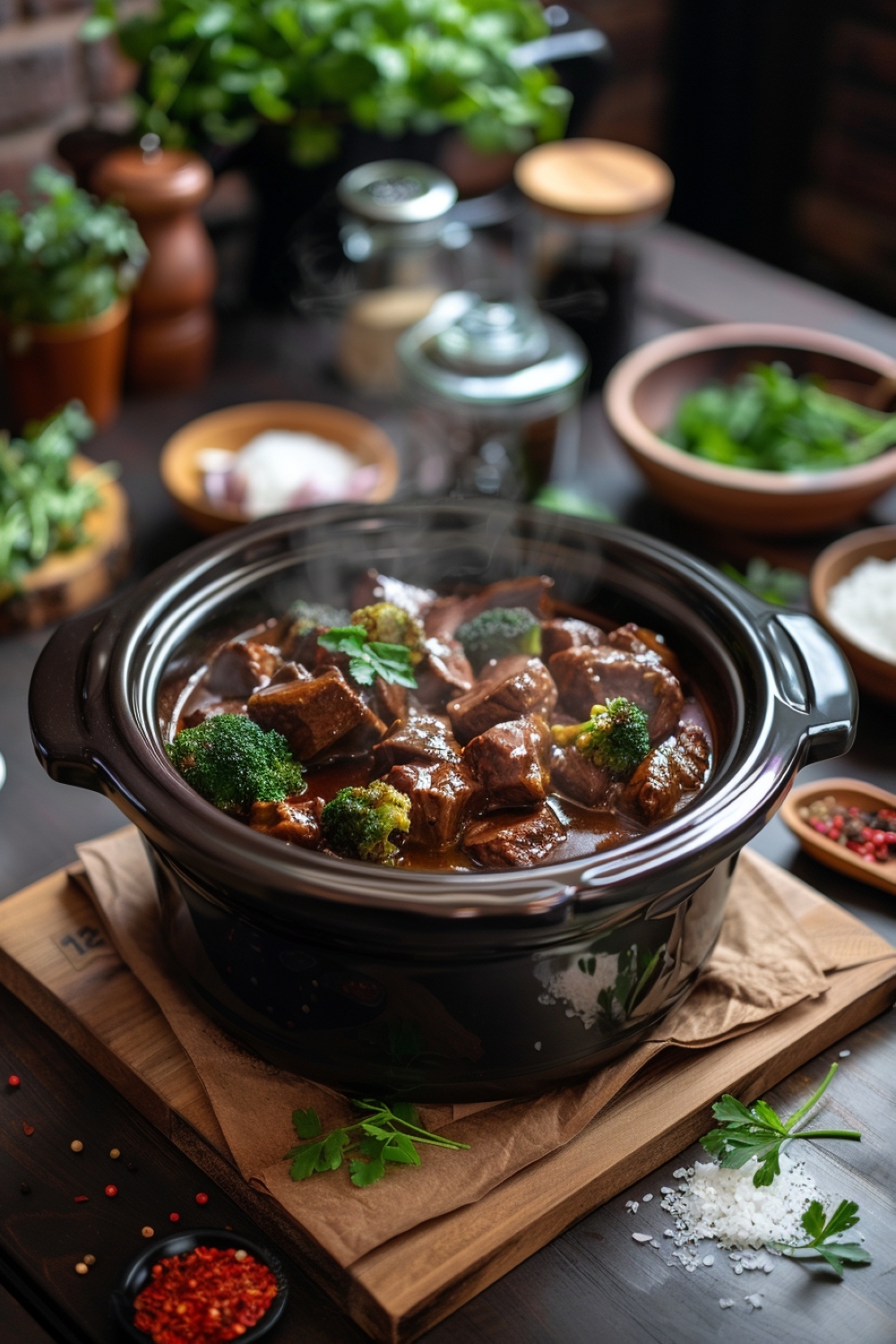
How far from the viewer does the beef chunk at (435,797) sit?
192 cm

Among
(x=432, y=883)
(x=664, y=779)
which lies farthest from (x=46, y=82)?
(x=432, y=883)

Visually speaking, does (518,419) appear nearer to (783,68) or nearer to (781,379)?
(781,379)

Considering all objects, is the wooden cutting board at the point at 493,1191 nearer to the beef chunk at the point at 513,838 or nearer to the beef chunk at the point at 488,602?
the beef chunk at the point at 513,838

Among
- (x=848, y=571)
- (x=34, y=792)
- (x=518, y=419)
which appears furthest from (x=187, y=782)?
(x=848, y=571)

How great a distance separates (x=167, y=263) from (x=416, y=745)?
2310mm

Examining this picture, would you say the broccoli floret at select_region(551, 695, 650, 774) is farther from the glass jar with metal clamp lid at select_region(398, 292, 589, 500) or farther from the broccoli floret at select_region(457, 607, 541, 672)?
the glass jar with metal clamp lid at select_region(398, 292, 589, 500)

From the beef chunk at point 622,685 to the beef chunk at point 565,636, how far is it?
0.08 metres

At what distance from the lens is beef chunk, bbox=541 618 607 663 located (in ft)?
7.50

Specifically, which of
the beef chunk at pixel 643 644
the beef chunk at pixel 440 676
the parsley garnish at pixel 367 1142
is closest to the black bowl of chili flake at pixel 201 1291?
the parsley garnish at pixel 367 1142

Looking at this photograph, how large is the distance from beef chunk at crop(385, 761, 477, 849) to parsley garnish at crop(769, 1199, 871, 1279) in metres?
0.76

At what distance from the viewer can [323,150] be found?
12.5 feet

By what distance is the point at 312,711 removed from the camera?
6.70 feet

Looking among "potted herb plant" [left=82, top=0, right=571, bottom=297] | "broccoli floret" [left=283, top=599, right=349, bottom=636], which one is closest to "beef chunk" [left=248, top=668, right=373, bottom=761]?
"broccoli floret" [left=283, top=599, right=349, bottom=636]

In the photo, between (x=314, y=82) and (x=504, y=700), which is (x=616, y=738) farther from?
(x=314, y=82)
